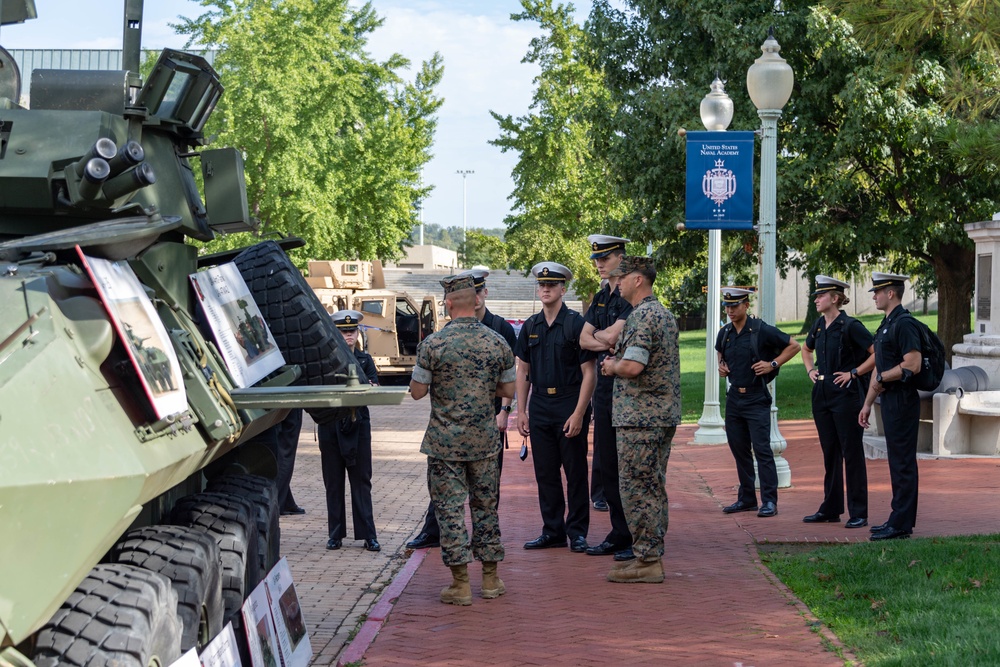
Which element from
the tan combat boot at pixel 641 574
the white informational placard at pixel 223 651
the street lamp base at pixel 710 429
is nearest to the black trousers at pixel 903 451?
the tan combat boot at pixel 641 574

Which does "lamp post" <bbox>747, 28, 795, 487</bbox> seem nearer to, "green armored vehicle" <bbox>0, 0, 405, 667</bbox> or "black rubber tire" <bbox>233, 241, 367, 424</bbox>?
"green armored vehicle" <bbox>0, 0, 405, 667</bbox>

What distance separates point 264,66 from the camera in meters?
25.1

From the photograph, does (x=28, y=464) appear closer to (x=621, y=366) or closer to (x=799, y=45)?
(x=621, y=366)

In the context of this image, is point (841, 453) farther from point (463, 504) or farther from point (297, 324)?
point (297, 324)

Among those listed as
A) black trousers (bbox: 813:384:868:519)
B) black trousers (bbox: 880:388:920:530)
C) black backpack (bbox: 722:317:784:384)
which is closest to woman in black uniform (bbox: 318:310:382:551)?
black backpack (bbox: 722:317:784:384)

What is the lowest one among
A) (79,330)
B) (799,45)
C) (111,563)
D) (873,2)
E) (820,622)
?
(820,622)

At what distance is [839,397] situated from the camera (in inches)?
395

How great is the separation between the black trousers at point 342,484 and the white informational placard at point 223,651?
4.55m

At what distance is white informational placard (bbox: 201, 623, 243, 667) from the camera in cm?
463

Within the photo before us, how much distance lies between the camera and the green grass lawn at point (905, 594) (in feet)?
20.2

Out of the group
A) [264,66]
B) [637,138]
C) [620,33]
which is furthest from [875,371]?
[264,66]

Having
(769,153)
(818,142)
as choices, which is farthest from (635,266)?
(818,142)

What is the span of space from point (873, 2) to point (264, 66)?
18337 millimetres

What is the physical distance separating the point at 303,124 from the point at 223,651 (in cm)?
2201
